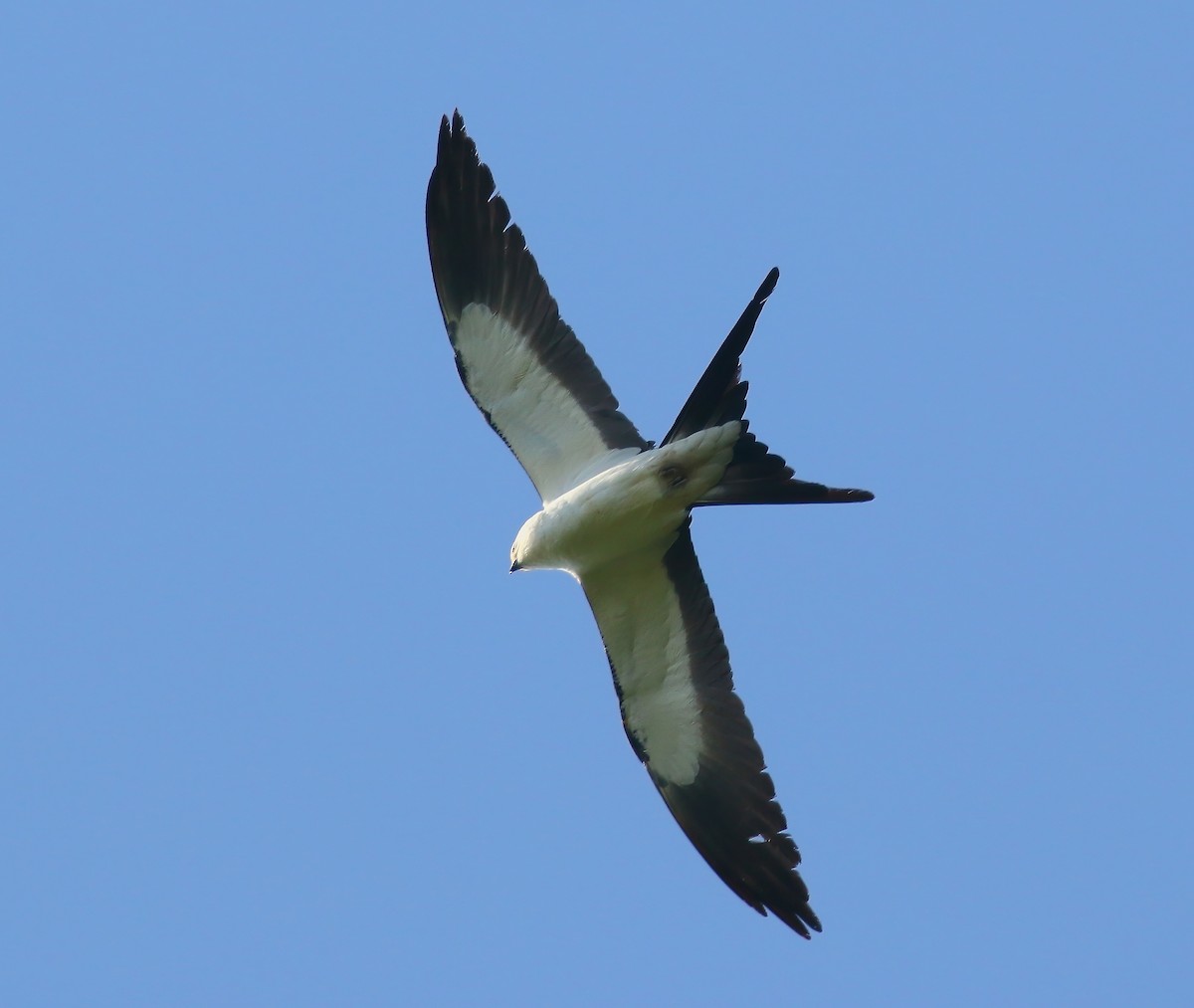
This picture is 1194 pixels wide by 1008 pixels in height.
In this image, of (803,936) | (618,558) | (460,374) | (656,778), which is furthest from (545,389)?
(803,936)

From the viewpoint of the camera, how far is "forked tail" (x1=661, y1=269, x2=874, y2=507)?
8.47 meters

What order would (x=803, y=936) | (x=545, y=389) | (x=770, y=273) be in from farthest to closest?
A: (x=545, y=389), (x=803, y=936), (x=770, y=273)

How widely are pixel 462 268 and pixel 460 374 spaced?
634 mm

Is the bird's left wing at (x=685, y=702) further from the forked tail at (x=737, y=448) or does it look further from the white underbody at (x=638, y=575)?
the forked tail at (x=737, y=448)

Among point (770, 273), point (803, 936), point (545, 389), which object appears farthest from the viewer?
point (545, 389)

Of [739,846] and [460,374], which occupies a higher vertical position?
[460,374]

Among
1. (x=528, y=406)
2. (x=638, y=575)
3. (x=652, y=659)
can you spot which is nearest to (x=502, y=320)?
(x=528, y=406)

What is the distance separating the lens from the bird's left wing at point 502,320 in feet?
30.1

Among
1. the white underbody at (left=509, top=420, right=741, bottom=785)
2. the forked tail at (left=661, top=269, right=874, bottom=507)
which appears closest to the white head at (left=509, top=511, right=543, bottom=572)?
the white underbody at (left=509, top=420, right=741, bottom=785)

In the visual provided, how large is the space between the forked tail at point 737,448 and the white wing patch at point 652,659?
2.74 ft

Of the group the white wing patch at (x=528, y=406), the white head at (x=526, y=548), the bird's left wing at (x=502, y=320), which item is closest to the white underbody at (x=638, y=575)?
the white head at (x=526, y=548)

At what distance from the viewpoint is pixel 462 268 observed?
923 cm

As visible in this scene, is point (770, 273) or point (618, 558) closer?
point (770, 273)

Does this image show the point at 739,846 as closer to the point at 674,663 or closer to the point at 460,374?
the point at 674,663
